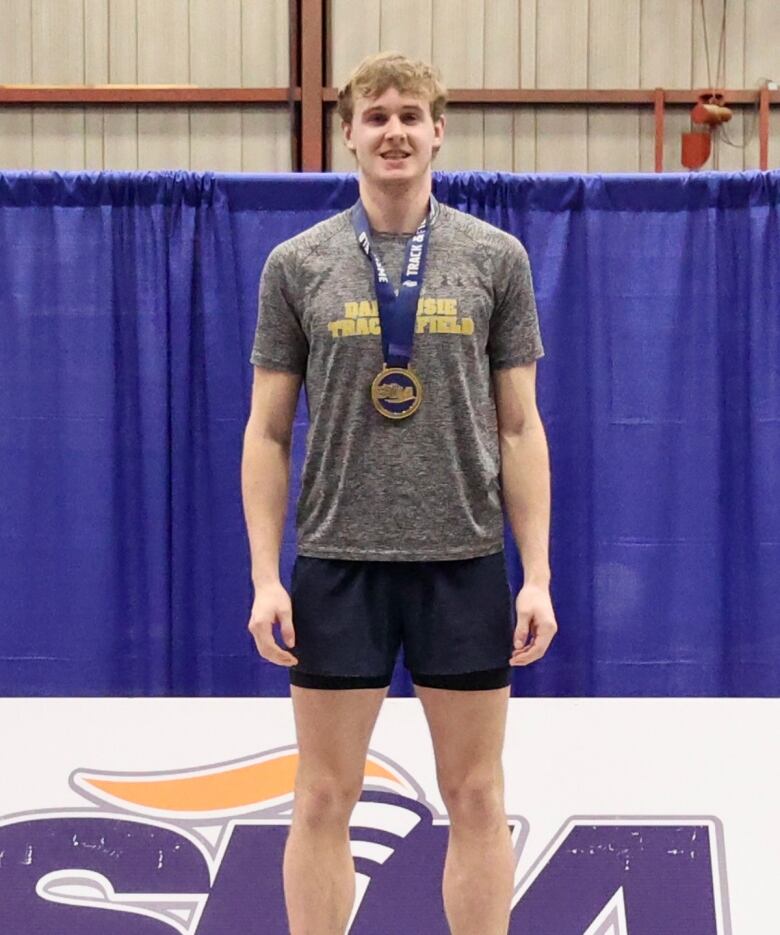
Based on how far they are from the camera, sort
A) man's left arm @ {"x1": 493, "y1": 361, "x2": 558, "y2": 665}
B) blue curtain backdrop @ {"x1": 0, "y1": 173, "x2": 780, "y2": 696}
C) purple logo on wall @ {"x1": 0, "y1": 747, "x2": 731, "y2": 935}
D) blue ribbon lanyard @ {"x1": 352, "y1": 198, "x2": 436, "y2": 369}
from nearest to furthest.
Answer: blue ribbon lanyard @ {"x1": 352, "y1": 198, "x2": 436, "y2": 369}
man's left arm @ {"x1": 493, "y1": 361, "x2": 558, "y2": 665}
purple logo on wall @ {"x1": 0, "y1": 747, "x2": 731, "y2": 935}
blue curtain backdrop @ {"x1": 0, "y1": 173, "x2": 780, "y2": 696}

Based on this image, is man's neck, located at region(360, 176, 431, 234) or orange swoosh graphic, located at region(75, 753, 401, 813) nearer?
man's neck, located at region(360, 176, 431, 234)

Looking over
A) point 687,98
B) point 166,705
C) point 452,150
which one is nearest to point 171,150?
point 452,150

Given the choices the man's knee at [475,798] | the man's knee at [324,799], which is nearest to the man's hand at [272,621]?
the man's knee at [324,799]

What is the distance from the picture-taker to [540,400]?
3838mm

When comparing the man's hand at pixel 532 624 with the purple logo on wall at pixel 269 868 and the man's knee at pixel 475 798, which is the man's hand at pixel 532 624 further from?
the purple logo on wall at pixel 269 868

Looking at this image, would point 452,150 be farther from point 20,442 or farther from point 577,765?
point 577,765

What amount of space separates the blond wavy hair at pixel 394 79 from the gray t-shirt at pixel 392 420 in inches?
7.4

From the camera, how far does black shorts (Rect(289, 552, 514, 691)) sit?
62.6 inches

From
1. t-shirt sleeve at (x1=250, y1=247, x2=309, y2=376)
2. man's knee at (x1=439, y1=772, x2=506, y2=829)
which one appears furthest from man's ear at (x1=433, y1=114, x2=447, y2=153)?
man's knee at (x1=439, y1=772, x2=506, y2=829)

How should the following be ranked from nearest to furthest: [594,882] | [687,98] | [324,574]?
[324,574]
[594,882]
[687,98]

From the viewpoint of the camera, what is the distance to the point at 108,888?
204cm

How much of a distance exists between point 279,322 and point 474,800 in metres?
0.72

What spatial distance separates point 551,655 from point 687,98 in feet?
11.5

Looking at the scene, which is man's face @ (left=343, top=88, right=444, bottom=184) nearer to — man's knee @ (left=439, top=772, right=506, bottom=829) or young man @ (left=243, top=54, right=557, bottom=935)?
young man @ (left=243, top=54, right=557, bottom=935)
